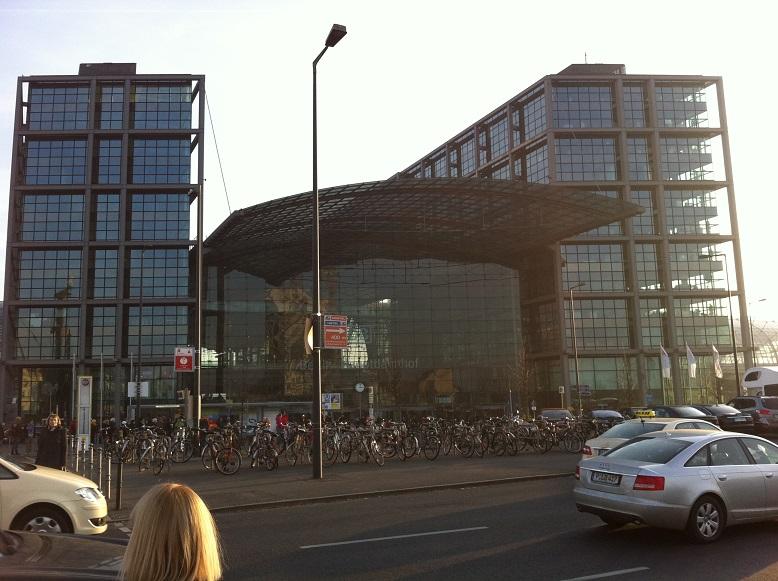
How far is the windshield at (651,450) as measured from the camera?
28.7 ft

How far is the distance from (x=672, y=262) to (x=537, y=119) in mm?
18923

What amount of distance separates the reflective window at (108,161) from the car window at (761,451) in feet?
187

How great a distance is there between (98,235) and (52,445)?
47644 millimetres

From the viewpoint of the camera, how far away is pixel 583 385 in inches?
2404

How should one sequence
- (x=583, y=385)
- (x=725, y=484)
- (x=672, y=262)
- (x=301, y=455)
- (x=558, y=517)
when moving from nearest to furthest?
1. (x=725, y=484)
2. (x=558, y=517)
3. (x=301, y=455)
4. (x=583, y=385)
5. (x=672, y=262)

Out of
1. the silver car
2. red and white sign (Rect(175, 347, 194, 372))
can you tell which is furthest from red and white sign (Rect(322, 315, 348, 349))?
the silver car

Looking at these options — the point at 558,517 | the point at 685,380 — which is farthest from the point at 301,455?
the point at 685,380

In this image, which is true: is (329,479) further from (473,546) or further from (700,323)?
(700,323)

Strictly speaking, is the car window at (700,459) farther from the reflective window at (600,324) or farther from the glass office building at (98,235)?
the reflective window at (600,324)

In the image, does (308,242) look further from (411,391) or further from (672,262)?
(672,262)

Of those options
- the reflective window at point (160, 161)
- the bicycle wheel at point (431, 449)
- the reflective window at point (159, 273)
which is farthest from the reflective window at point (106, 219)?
the bicycle wheel at point (431, 449)

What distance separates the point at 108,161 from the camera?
58.4 metres

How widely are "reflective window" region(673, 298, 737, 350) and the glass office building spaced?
43945 mm

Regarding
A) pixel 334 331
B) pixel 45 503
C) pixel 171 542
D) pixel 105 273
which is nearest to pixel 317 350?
pixel 334 331
